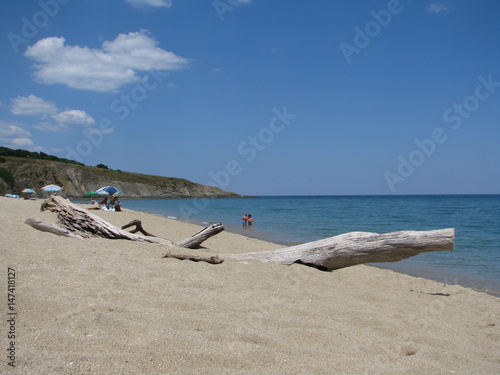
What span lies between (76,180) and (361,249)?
93.5m

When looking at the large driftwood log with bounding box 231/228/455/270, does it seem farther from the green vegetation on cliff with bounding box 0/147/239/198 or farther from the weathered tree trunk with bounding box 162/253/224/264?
the green vegetation on cliff with bounding box 0/147/239/198

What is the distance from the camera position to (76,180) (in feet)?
289

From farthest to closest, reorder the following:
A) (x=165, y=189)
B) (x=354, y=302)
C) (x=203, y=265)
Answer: (x=165, y=189) < (x=203, y=265) < (x=354, y=302)

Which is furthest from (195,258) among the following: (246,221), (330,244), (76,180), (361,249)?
(76,180)

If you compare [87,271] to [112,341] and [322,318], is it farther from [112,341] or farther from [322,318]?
[322,318]

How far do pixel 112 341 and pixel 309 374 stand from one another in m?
1.59

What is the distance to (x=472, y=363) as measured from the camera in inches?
134

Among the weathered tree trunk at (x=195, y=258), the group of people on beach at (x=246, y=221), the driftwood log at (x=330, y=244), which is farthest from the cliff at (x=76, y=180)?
the weathered tree trunk at (x=195, y=258)

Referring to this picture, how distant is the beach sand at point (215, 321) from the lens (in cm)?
268

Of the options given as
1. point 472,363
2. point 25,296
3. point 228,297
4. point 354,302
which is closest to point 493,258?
point 354,302
